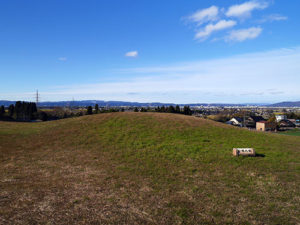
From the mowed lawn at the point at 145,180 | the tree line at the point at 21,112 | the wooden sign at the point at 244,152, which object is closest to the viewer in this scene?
the mowed lawn at the point at 145,180

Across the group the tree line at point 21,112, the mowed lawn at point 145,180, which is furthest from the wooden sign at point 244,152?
the tree line at point 21,112

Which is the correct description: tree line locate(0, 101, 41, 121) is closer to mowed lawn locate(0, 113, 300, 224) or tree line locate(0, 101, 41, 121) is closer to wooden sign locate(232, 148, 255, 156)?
mowed lawn locate(0, 113, 300, 224)

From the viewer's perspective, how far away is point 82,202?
7.93m

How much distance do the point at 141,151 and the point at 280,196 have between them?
9.38 meters

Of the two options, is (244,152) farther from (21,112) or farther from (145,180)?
(21,112)

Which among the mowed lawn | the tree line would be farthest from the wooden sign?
the tree line

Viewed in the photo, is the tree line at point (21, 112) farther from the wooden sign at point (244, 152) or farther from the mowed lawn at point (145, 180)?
the wooden sign at point (244, 152)

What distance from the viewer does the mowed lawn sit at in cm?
703

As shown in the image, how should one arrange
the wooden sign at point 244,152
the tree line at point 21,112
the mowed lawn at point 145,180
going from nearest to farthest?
the mowed lawn at point 145,180, the wooden sign at point 244,152, the tree line at point 21,112

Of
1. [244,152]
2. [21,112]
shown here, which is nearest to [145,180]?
[244,152]

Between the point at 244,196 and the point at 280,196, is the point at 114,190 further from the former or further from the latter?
the point at 280,196

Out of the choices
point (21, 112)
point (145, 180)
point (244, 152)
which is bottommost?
point (145, 180)

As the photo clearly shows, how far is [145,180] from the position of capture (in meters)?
10.2

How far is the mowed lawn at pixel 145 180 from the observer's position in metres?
7.03
